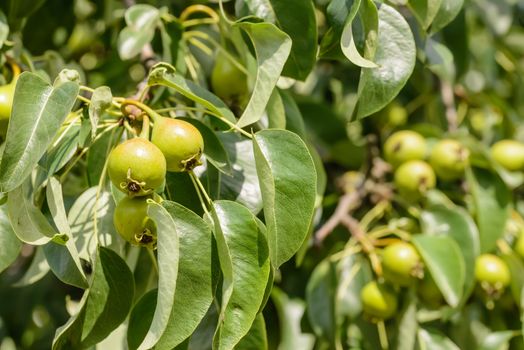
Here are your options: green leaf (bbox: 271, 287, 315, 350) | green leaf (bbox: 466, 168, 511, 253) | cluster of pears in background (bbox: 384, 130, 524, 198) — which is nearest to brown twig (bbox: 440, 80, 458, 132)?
cluster of pears in background (bbox: 384, 130, 524, 198)

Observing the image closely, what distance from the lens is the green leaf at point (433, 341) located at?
1.74 meters

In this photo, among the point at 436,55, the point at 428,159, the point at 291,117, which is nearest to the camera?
the point at 291,117

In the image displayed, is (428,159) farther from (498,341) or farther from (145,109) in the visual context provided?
(145,109)

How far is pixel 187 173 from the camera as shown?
48.9 inches

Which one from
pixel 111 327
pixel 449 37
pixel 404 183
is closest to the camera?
pixel 111 327

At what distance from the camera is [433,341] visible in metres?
1.76

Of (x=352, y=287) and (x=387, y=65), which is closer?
(x=387, y=65)

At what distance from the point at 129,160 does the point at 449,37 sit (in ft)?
4.57

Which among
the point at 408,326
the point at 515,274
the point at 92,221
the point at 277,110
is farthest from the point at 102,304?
the point at 515,274

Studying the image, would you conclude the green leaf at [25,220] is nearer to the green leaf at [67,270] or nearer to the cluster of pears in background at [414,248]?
the green leaf at [67,270]

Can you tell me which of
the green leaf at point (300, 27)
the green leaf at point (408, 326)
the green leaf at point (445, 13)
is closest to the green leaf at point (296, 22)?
the green leaf at point (300, 27)

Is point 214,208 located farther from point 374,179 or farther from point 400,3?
point 374,179

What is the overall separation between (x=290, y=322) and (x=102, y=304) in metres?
0.85

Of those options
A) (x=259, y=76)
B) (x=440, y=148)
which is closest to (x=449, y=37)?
(x=440, y=148)
